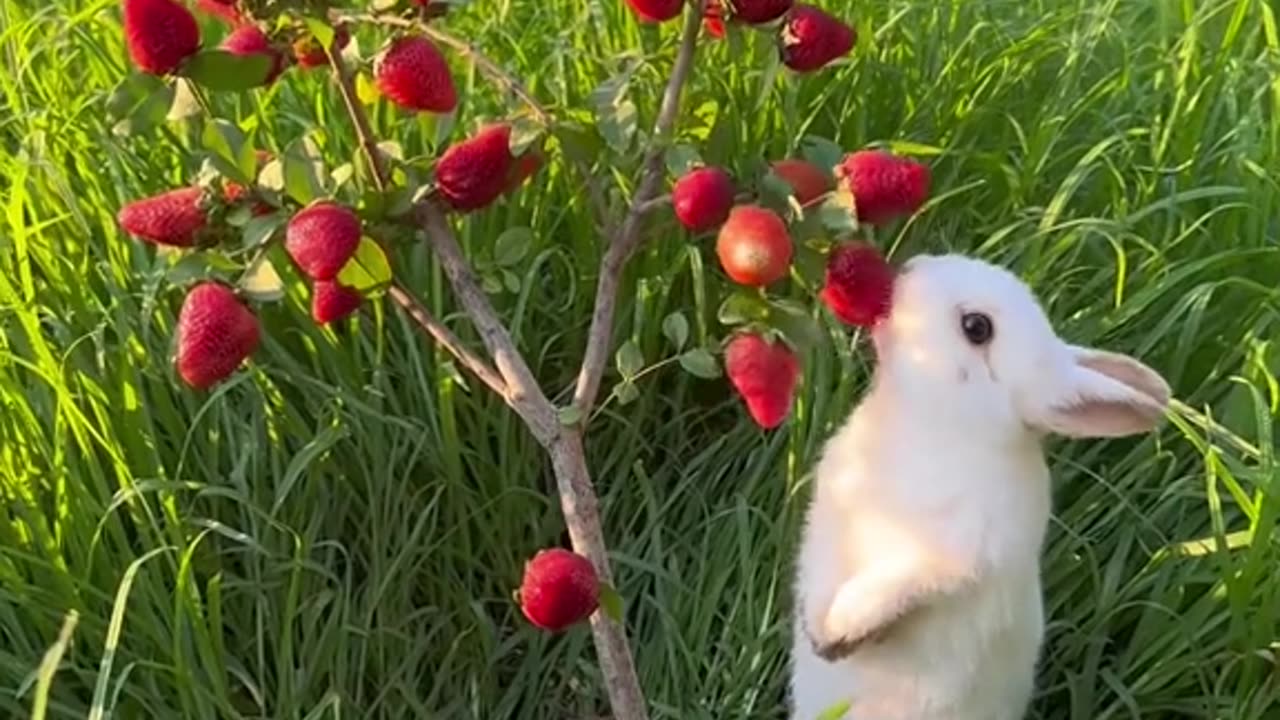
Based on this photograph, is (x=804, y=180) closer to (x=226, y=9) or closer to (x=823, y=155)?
(x=823, y=155)

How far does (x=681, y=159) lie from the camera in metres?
1.08

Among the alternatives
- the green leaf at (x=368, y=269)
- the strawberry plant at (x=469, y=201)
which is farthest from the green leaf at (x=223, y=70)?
the green leaf at (x=368, y=269)

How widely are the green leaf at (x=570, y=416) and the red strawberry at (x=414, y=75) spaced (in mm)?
197

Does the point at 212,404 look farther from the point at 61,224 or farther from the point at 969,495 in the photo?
the point at 969,495

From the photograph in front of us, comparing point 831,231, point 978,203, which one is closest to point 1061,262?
point 978,203

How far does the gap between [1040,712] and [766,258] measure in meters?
0.65

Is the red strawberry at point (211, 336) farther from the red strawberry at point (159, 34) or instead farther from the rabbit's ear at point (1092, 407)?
the rabbit's ear at point (1092, 407)

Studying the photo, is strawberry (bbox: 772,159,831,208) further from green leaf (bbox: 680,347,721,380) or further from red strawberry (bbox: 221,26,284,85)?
red strawberry (bbox: 221,26,284,85)

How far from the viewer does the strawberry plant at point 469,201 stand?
3.36ft

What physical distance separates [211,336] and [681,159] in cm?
27

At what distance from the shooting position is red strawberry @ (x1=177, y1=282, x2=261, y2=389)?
1033mm

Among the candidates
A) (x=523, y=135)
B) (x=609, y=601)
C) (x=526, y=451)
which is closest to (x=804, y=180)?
(x=523, y=135)

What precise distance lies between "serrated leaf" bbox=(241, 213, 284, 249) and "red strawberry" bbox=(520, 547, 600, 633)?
0.75ft

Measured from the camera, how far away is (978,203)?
1.79 metres
